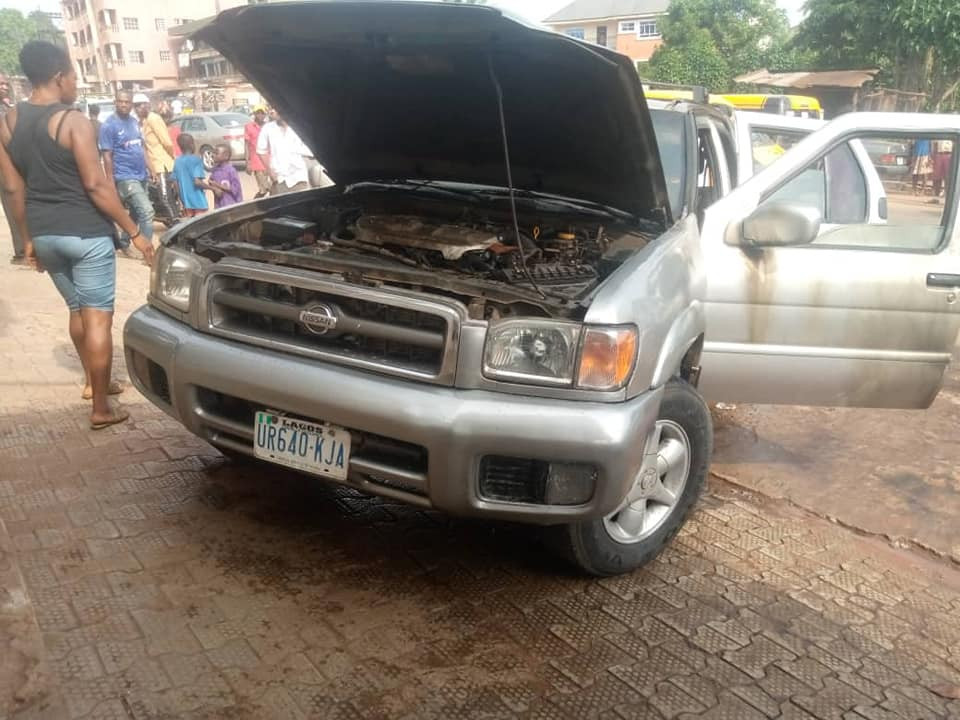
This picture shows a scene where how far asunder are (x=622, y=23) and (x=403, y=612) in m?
62.5

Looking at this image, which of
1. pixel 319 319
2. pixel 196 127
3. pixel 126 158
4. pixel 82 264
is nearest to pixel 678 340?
pixel 319 319

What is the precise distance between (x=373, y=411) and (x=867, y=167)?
392cm

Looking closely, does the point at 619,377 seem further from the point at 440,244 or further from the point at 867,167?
the point at 867,167

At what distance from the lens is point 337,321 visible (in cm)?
265

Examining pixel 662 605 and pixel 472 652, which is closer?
pixel 472 652

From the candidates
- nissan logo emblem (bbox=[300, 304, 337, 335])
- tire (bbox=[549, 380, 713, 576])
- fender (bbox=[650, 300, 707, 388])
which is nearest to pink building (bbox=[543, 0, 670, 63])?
fender (bbox=[650, 300, 707, 388])

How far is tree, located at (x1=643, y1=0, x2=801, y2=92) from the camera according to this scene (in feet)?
132

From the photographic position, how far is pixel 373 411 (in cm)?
248

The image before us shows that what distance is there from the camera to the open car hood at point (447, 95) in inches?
110

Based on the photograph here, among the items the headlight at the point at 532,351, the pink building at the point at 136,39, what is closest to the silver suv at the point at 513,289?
the headlight at the point at 532,351

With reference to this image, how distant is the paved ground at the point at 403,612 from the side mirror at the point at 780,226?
1246 millimetres

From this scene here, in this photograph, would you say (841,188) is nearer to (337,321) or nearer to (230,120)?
(337,321)

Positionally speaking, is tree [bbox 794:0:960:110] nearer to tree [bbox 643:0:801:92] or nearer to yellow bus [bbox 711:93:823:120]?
tree [bbox 643:0:801:92]

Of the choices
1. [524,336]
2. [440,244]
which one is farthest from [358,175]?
[524,336]
